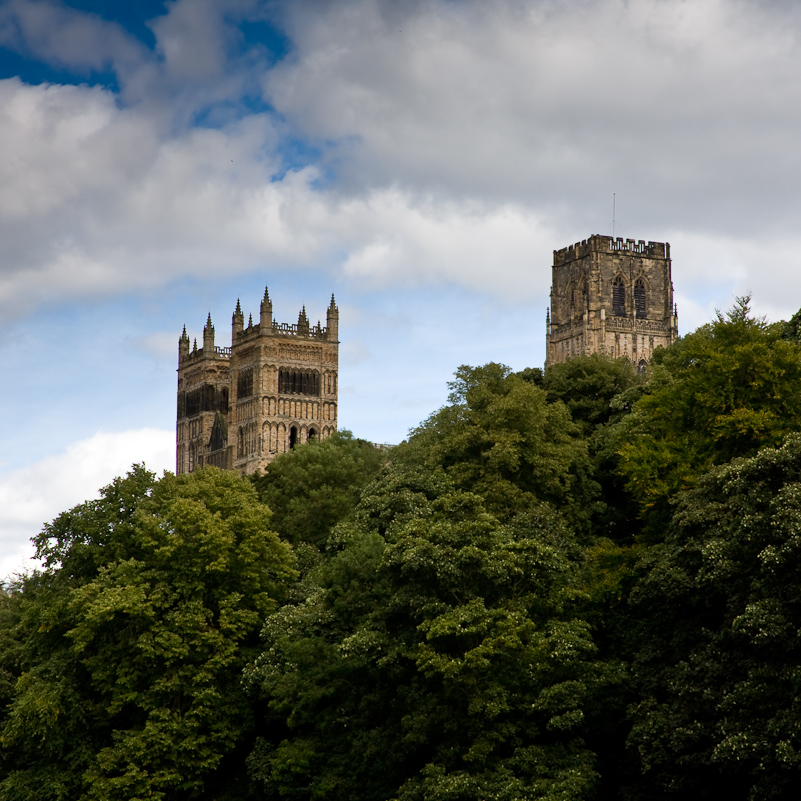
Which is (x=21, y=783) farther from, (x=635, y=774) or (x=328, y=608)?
(x=635, y=774)

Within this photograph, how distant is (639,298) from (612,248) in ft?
16.7

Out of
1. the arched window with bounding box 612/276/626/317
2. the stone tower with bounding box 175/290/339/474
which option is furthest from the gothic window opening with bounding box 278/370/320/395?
the arched window with bounding box 612/276/626/317

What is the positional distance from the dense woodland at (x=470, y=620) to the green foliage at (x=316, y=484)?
47.6ft

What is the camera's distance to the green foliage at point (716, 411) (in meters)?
43.7

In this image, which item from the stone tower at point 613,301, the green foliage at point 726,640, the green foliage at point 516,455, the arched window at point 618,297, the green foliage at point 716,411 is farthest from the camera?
the arched window at point 618,297

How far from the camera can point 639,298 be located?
130 m

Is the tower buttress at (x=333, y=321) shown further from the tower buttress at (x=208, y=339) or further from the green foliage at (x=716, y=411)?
the green foliage at (x=716, y=411)

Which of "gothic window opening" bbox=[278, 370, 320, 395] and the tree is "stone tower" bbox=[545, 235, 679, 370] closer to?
"gothic window opening" bbox=[278, 370, 320, 395]

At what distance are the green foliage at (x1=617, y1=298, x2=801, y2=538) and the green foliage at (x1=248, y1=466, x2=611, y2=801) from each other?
11.3 feet

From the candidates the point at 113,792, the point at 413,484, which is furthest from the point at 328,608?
the point at 113,792

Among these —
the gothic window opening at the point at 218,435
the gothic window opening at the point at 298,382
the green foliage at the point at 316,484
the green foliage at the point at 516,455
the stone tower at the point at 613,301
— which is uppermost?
the stone tower at the point at 613,301

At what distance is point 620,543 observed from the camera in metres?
52.2

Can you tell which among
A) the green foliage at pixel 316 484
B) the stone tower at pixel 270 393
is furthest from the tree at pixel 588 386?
the stone tower at pixel 270 393

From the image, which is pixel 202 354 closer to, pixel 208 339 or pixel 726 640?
pixel 208 339
